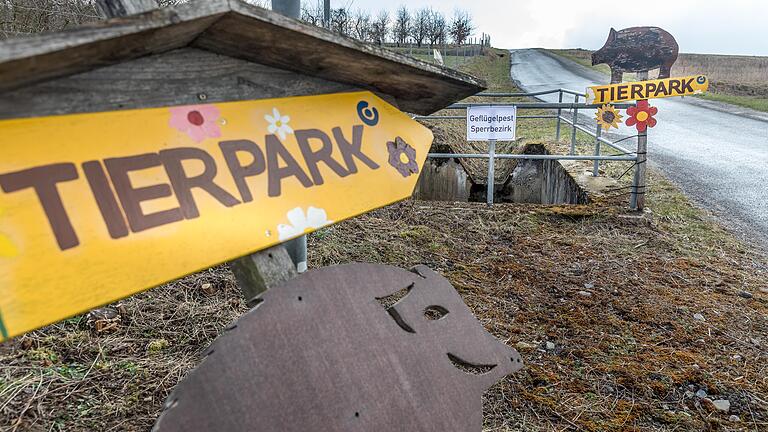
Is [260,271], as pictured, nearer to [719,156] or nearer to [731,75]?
[719,156]

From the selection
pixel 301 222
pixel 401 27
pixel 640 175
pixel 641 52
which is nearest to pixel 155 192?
pixel 301 222

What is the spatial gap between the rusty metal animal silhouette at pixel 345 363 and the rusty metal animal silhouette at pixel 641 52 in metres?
7.05

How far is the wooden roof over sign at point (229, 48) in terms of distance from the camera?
0.83m

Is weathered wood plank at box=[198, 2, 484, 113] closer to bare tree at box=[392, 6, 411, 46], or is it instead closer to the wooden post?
the wooden post

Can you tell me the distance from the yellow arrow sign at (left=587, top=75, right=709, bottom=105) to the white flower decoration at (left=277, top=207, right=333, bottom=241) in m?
4.48

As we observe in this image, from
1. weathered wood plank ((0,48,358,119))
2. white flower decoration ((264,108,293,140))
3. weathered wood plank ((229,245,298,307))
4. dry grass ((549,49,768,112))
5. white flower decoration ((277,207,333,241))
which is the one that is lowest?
dry grass ((549,49,768,112))

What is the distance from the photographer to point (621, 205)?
5066 millimetres

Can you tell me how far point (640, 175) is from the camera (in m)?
4.85

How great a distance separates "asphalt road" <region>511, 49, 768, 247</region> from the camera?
5.50 metres

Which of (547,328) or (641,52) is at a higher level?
(641,52)

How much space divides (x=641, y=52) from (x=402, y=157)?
288 inches

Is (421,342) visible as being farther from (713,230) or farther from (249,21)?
(713,230)

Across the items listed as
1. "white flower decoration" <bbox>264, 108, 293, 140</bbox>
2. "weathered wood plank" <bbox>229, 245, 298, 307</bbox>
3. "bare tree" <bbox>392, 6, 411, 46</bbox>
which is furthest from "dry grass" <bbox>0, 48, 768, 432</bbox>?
"bare tree" <bbox>392, 6, 411, 46</bbox>

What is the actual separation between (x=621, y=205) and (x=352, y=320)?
14.9ft
